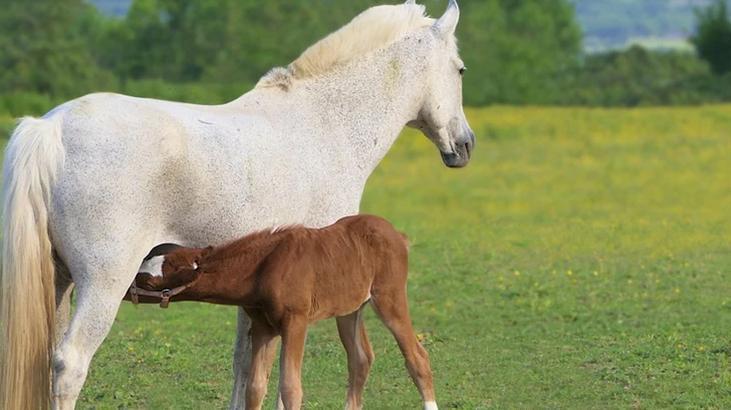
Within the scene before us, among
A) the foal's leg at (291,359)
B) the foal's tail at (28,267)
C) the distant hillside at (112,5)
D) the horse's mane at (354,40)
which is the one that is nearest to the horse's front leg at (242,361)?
the foal's leg at (291,359)

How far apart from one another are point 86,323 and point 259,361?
996mm

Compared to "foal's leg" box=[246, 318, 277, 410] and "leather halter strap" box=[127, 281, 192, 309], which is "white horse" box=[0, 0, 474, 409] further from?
"foal's leg" box=[246, 318, 277, 410]

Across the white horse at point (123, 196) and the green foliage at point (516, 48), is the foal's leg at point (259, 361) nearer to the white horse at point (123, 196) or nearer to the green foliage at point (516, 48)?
the white horse at point (123, 196)

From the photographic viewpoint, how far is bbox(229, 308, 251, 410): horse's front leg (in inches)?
267

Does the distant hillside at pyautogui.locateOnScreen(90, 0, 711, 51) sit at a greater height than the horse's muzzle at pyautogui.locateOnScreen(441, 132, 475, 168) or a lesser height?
lesser

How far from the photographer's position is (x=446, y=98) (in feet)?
24.9

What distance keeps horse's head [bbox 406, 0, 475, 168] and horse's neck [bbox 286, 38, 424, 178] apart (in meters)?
0.08

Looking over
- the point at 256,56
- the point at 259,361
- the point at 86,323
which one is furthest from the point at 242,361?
the point at 256,56

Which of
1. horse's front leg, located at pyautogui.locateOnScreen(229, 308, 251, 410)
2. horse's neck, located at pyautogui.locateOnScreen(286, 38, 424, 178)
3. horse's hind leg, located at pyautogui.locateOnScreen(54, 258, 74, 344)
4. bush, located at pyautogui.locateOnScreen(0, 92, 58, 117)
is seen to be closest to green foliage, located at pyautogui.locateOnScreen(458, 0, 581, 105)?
bush, located at pyautogui.locateOnScreen(0, 92, 58, 117)

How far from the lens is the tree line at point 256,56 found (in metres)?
38.0

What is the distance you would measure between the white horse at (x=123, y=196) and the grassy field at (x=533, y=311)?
1.63 m

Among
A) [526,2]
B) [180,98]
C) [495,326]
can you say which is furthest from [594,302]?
[526,2]

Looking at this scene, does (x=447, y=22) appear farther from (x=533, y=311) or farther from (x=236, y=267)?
(x=533, y=311)

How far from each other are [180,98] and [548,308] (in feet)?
77.8
